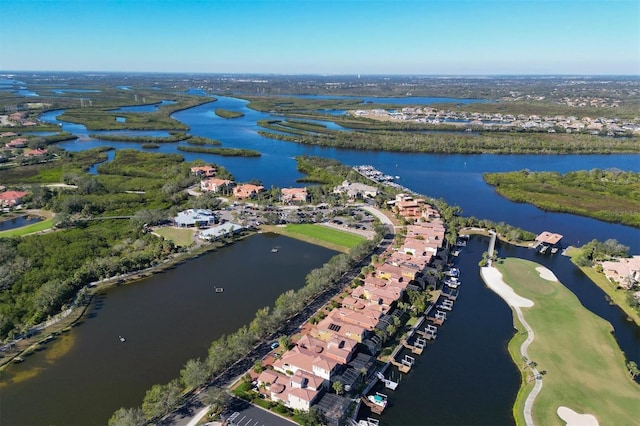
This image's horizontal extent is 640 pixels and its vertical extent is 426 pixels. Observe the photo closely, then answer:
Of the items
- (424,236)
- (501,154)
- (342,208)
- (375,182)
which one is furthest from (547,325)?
(501,154)

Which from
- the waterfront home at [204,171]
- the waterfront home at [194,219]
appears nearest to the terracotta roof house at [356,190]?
the waterfront home at [194,219]

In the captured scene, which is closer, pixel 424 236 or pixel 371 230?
pixel 424 236

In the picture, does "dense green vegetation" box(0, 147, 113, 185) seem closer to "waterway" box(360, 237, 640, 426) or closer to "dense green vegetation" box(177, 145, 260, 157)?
"dense green vegetation" box(177, 145, 260, 157)

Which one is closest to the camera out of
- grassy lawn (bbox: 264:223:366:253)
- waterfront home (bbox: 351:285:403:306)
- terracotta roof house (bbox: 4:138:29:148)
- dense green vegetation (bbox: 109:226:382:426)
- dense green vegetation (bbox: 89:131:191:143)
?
dense green vegetation (bbox: 109:226:382:426)

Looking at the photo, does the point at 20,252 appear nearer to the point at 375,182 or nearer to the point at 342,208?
the point at 342,208

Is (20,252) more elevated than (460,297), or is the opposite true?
(20,252)

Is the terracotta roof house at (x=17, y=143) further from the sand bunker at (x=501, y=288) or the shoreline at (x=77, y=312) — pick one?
the sand bunker at (x=501, y=288)

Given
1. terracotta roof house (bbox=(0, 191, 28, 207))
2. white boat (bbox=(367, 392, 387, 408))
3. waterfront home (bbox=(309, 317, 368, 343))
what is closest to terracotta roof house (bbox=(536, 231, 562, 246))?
waterfront home (bbox=(309, 317, 368, 343))
